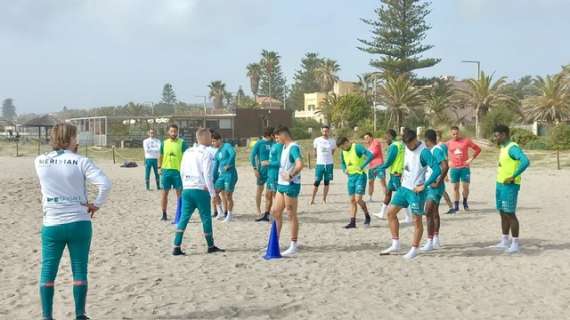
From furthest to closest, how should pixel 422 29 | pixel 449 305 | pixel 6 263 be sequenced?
pixel 422 29
pixel 6 263
pixel 449 305

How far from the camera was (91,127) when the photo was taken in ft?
205

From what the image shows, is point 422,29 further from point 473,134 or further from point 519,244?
point 519,244

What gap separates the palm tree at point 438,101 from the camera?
58244mm

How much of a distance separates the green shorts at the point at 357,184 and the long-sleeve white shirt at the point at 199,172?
3.35m

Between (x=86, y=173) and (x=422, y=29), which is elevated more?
(x=422, y=29)

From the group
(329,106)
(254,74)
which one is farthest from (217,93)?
(329,106)

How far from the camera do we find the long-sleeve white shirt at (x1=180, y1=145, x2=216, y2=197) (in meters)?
8.11

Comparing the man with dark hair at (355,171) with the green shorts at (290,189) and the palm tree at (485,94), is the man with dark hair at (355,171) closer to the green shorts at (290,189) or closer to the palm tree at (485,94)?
the green shorts at (290,189)

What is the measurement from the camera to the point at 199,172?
26.7 ft

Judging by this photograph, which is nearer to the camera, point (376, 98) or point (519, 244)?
point (519, 244)

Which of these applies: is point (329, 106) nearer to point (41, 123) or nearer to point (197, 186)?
point (41, 123)

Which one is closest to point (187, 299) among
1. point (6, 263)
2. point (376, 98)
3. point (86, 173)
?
point (86, 173)

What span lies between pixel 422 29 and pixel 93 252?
185 feet

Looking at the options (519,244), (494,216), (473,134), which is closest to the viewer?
(519,244)
